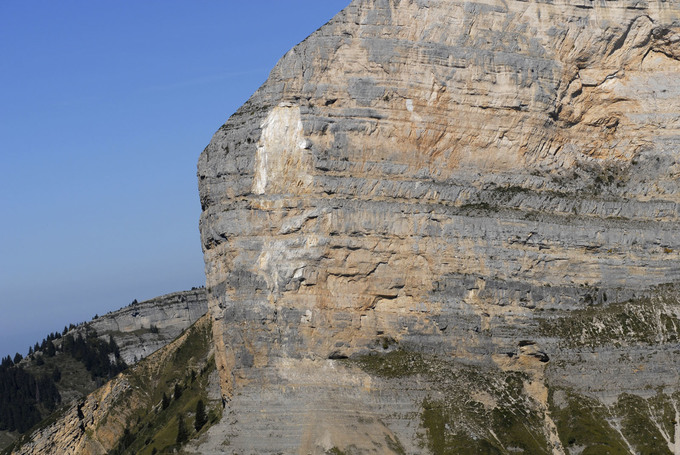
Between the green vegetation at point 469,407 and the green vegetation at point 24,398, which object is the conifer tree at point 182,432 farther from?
the green vegetation at point 24,398

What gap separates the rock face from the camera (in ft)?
287

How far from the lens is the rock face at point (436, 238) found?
3447 inches

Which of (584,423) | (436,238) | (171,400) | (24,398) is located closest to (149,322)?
(24,398)

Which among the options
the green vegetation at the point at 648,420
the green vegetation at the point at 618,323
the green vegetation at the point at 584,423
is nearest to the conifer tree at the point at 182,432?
the green vegetation at the point at 584,423

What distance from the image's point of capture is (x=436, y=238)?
302 feet

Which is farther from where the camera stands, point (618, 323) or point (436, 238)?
point (436, 238)

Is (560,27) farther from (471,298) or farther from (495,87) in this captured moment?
(471,298)

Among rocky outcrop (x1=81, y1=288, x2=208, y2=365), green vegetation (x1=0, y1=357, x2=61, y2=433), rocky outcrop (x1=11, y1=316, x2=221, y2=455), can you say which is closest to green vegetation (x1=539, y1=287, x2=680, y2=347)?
rocky outcrop (x1=11, y1=316, x2=221, y2=455)

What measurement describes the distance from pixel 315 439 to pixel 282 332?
8.78 meters

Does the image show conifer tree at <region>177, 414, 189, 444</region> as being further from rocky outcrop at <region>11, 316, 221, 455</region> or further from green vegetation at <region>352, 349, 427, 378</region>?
green vegetation at <region>352, 349, 427, 378</region>

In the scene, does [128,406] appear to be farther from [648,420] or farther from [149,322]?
[149,322]

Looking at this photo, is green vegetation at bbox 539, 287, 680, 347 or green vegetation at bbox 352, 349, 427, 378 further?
green vegetation at bbox 539, 287, 680, 347

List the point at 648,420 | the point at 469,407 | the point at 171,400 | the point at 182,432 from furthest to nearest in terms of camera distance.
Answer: the point at 171,400 → the point at 182,432 → the point at 469,407 → the point at 648,420

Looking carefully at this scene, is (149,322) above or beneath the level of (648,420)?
beneath
